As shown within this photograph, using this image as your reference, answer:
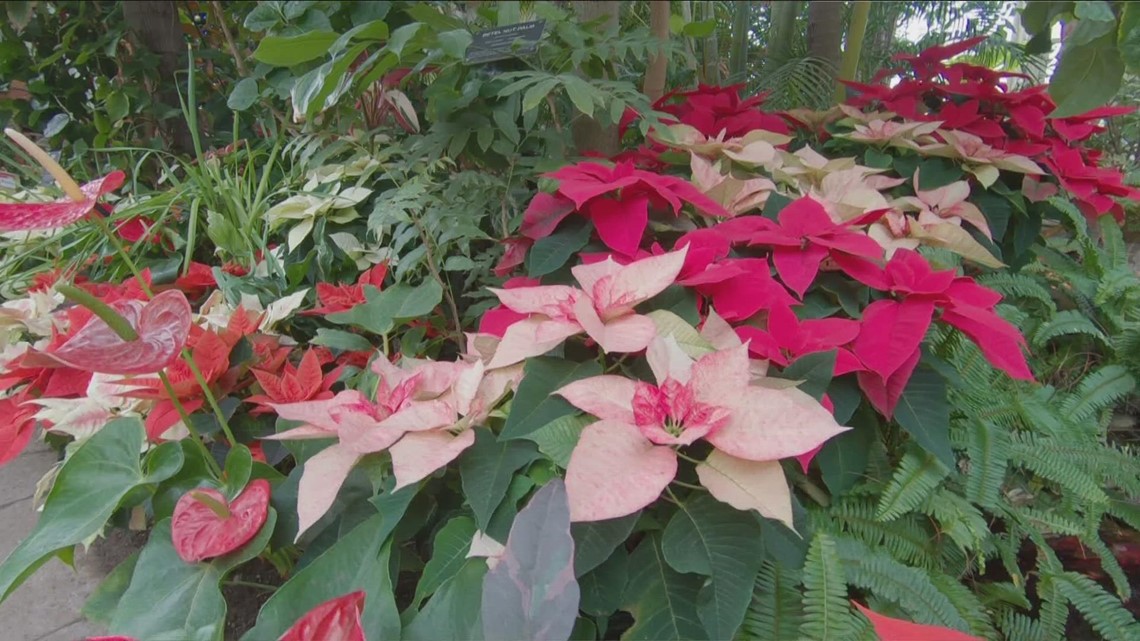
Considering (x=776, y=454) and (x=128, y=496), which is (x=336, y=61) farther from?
(x=776, y=454)

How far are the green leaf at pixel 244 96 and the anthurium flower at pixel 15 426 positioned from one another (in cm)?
72

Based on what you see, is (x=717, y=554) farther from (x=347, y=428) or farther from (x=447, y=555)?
(x=347, y=428)

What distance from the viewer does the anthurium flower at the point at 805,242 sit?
937 millimetres

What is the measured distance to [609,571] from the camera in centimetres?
71

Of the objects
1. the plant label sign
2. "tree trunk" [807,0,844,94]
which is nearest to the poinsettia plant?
the plant label sign

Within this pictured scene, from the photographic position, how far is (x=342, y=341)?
1188mm

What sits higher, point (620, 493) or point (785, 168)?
point (785, 168)

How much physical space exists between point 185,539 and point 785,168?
123 cm

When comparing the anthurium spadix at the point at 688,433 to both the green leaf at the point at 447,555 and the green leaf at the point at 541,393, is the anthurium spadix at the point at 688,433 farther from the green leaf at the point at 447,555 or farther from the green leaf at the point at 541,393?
the green leaf at the point at 447,555

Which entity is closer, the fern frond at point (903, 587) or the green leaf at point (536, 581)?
the green leaf at point (536, 581)

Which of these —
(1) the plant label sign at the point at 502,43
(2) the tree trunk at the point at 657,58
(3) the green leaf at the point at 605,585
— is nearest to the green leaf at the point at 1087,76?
(3) the green leaf at the point at 605,585

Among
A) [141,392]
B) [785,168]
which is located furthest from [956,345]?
[141,392]

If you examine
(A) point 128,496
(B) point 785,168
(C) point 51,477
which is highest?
(B) point 785,168

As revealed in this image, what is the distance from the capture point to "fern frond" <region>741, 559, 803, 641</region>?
2.33 feet
